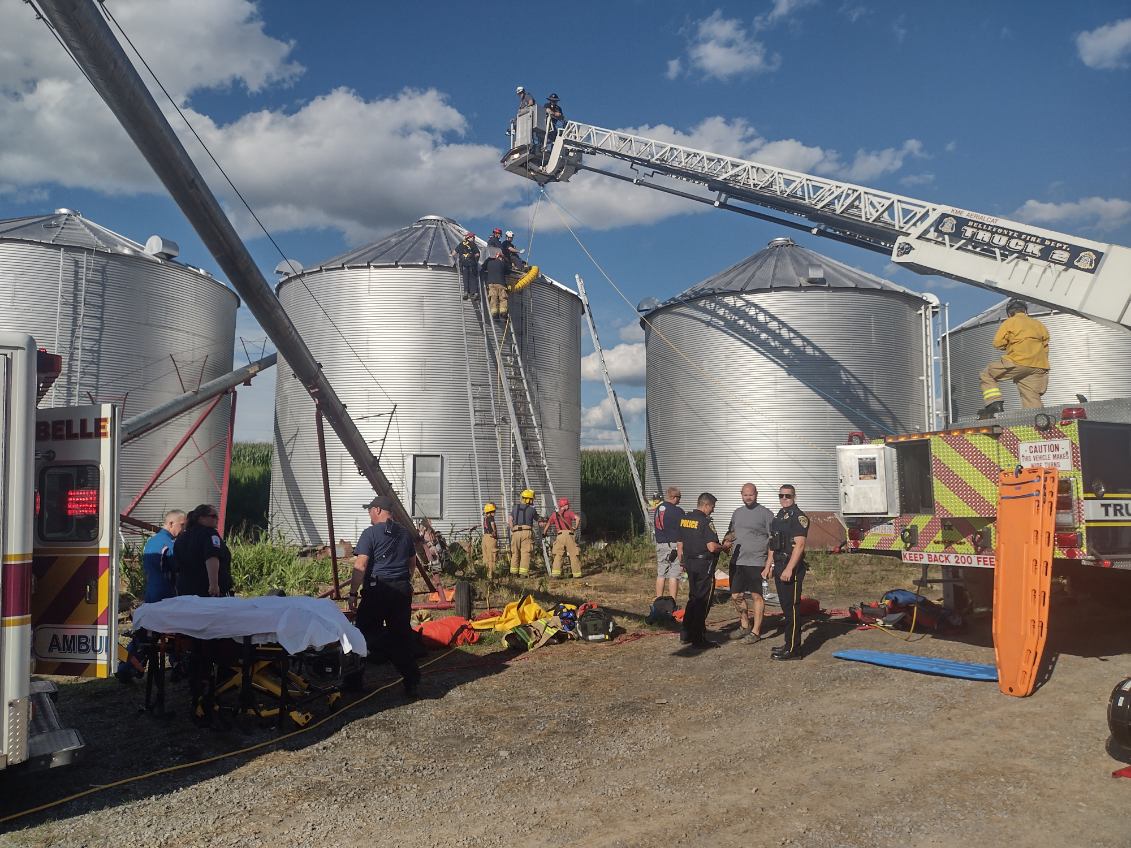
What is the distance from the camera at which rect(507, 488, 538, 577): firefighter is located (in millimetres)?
16000

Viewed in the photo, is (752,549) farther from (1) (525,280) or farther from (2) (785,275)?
(2) (785,275)

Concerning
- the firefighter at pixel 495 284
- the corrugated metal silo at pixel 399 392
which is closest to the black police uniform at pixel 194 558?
the corrugated metal silo at pixel 399 392

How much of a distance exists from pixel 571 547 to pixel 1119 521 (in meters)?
9.64

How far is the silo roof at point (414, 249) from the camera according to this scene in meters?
18.5

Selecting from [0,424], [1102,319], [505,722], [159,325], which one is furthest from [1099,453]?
[159,325]

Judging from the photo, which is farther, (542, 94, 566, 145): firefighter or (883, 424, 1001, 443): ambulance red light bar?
(542, 94, 566, 145): firefighter

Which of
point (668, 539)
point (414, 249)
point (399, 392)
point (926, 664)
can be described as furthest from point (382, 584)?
point (414, 249)

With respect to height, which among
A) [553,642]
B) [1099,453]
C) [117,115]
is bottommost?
[553,642]

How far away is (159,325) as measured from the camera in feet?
61.0

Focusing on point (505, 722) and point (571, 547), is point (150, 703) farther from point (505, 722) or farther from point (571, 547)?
point (571, 547)

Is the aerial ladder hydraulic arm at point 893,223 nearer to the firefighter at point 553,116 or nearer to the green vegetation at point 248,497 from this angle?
the firefighter at point 553,116

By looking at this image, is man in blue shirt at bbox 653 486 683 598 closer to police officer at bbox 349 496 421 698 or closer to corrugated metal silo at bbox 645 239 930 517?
police officer at bbox 349 496 421 698

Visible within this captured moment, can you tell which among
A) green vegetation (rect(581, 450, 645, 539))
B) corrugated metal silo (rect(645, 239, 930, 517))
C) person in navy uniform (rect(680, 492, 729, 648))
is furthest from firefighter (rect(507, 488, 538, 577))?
person in navy uniform (rect(680, 492, 729, 648))

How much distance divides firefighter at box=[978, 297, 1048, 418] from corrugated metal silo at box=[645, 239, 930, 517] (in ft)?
26.5
